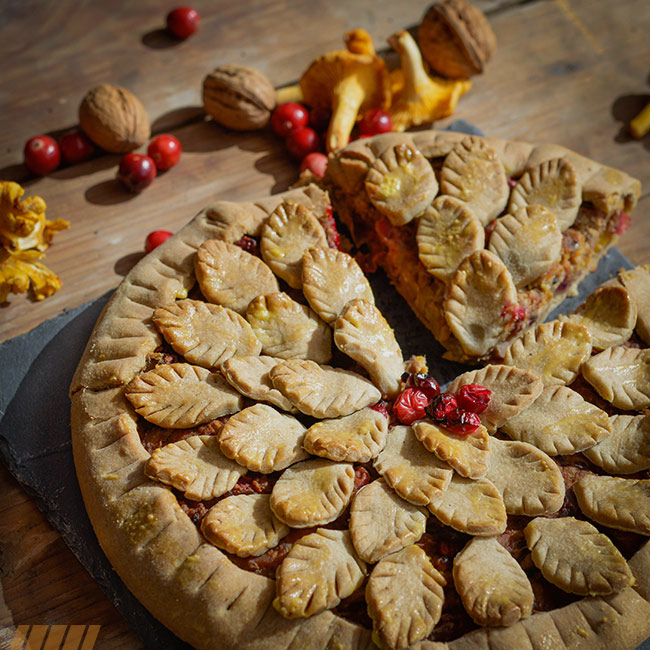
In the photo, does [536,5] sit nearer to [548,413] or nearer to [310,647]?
[548,413]

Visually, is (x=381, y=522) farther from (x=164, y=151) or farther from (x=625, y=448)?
(x=164, y=151)

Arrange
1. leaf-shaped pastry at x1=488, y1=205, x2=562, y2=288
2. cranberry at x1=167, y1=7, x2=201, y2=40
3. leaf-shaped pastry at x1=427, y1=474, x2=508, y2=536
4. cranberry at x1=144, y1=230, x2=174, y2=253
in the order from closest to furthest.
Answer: leaf-shaped pastry at x1=427, y1=474, x2=508, y2=536 < leaf-shaped pastry at x1=488, y1=205, x2=562, y2=288 < cranberry at x1=144, y1=230, x2=174, y2=253 < cranberry at x1=167, y1=7, x2=201, y2=40

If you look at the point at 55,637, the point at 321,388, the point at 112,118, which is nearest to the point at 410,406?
the point at 321,388

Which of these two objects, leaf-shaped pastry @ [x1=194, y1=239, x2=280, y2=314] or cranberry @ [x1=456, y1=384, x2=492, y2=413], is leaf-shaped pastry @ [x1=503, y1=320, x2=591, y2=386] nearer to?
cranberry @ [x1=456, y1=384, x2=492, y2=413]

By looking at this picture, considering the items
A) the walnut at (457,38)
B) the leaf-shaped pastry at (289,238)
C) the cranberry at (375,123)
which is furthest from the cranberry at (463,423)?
the walnut at (457,38)

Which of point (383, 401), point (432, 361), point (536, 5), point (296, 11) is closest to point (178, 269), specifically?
point (383, 401)

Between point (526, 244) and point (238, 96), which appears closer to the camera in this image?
point (526, 244)

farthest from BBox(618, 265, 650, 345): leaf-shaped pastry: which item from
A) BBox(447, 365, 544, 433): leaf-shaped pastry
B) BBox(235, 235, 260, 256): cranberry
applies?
BBox(235, 235, 260, 256): cranberry
